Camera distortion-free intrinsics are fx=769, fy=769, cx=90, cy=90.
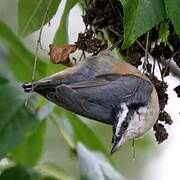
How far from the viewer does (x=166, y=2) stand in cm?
190

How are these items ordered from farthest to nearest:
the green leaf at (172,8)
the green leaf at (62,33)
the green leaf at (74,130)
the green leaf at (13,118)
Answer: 1. the green leaf at (74,130)
2. the green leaf at (13,118)
3. the green leaf at (62,33)
4. the green leaf at (172,8)

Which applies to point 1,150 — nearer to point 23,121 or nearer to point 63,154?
point 23,121

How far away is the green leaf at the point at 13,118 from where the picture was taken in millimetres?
2631

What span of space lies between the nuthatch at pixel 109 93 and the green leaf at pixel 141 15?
25 cm

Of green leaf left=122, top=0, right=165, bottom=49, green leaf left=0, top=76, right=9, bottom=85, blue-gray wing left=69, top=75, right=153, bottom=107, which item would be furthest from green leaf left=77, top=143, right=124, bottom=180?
green leaf left=122, top=0, right=165, bottom=49

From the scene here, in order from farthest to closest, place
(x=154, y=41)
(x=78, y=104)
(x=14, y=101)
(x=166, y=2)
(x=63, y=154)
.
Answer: (x=63, y=154), (x=14, y=101), (x=154, y=41), (x=78, y=104), (x=166, y=2)

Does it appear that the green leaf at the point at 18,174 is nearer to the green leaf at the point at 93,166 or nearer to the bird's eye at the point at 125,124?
the green leaf at the point at 93,166

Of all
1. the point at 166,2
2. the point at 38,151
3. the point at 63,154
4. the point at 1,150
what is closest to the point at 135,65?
the point at 166,2

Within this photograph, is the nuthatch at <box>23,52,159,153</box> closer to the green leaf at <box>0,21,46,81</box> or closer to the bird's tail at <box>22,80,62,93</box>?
the bird's tail at <box>22,80,62,93</box>

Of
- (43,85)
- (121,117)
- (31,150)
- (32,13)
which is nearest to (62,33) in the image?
(32,13)

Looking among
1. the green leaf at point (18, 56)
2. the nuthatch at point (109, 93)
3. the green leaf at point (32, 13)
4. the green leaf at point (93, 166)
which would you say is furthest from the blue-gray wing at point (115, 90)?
the green leaf at point (18, 56)

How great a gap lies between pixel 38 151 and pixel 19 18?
69 centimetres

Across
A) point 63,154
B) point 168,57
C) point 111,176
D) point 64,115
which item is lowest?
point 63,154

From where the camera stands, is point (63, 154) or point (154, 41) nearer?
point (154, 41)
